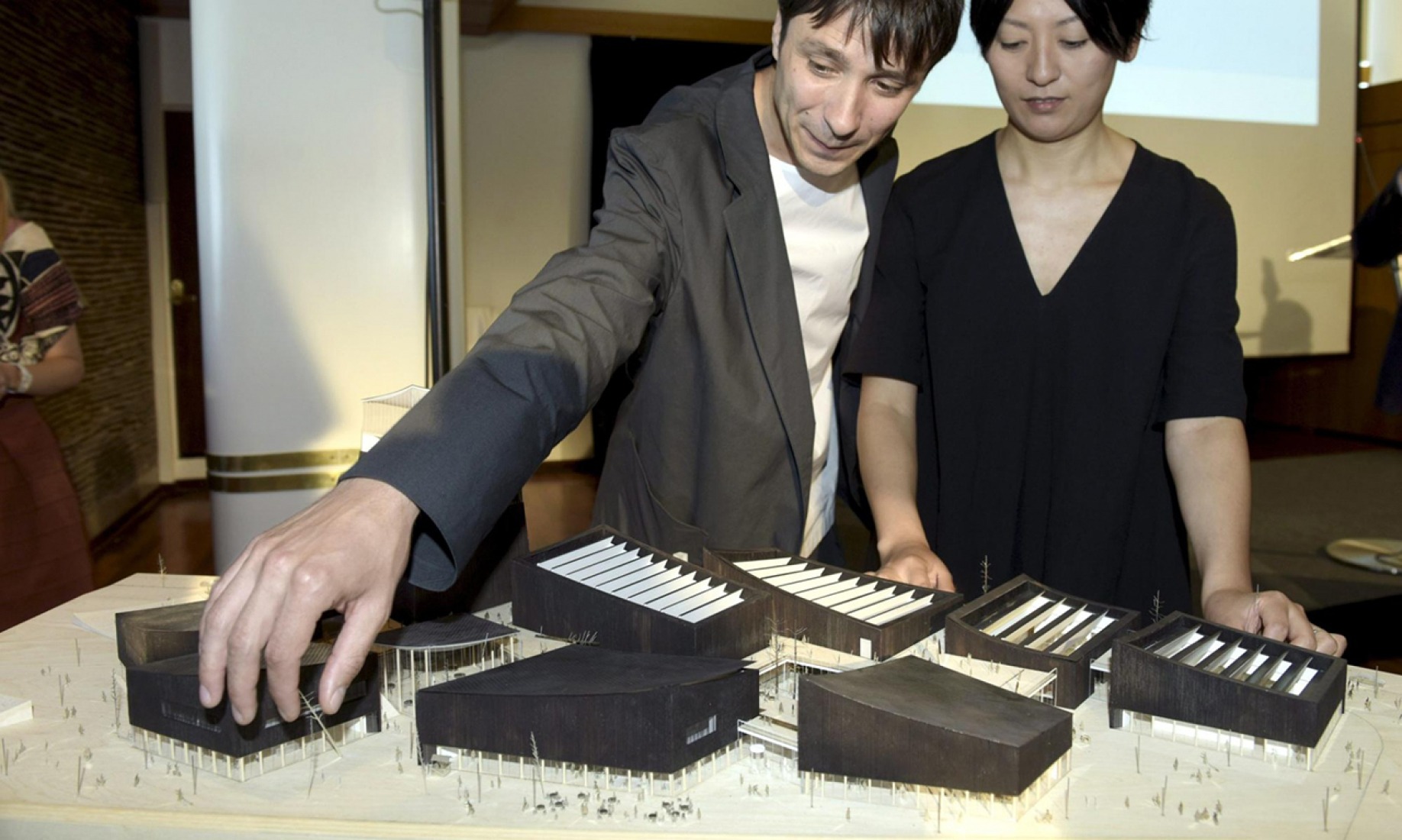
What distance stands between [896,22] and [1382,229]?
245cm

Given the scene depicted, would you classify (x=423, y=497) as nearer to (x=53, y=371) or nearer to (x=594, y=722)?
(x=594, y=722)

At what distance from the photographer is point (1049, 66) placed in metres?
1.45

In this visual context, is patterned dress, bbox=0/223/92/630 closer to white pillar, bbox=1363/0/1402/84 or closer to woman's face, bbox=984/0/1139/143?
woman's face, bbox=984/0/1139/143

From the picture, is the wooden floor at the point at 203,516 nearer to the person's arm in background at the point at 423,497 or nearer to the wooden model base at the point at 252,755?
the person's arm in background at the point at 423,497

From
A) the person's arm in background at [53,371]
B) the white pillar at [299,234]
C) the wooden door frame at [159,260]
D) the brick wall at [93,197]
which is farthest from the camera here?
the wooden door frame at [159,260]

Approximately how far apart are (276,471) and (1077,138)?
7.21 feet

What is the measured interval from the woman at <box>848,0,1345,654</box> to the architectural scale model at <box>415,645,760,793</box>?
1.94 ft

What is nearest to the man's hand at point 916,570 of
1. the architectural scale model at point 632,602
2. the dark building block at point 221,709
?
the architectural scale model at point 632,602

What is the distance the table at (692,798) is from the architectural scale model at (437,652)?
0.22 ft

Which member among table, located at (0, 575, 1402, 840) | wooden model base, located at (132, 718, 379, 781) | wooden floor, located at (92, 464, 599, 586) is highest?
wooden model base, located at (132, 718, 379, 781)

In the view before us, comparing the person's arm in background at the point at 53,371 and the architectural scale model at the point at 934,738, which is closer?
the architectural scale model at the point at 934,738

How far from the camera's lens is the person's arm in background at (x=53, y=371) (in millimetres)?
2529

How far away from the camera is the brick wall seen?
434 centimetres

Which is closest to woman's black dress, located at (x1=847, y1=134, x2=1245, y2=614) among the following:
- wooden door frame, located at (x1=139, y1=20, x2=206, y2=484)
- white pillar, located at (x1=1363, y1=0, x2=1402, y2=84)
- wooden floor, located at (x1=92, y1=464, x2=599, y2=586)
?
wooden floor, located at (x1=92, y1=464, x2=599, y2=586)
